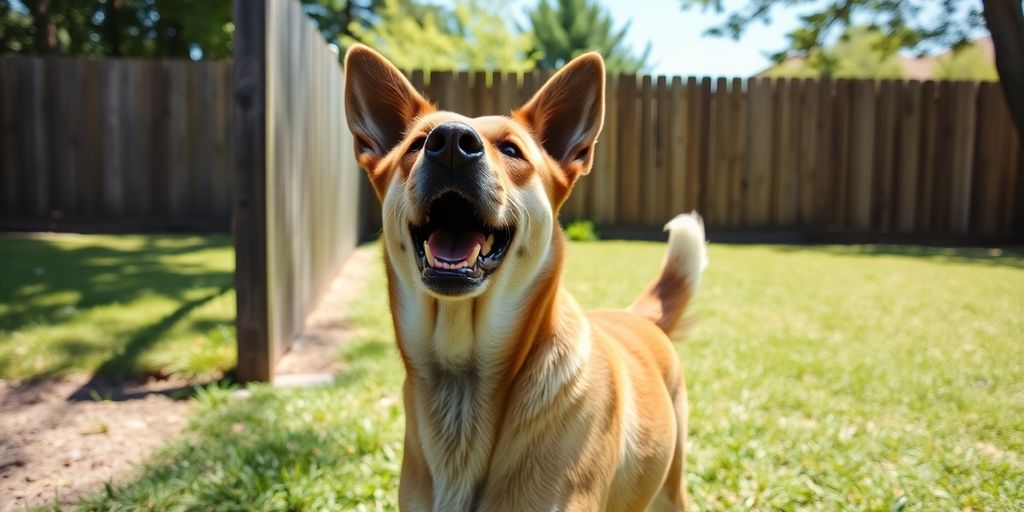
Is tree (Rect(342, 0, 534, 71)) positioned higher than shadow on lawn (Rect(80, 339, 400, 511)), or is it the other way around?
tree (Rect(342, 0, 534, 71))

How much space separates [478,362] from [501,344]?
9cm

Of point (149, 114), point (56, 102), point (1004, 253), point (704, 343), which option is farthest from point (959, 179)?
point (56, 102)

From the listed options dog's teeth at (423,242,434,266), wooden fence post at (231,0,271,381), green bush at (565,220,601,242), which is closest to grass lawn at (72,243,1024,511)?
wooden fence post at (231,0,271,381)

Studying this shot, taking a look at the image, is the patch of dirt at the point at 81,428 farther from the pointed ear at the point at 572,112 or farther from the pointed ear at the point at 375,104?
the pointed ear at the point at 572,112

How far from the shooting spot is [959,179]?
1168 cm

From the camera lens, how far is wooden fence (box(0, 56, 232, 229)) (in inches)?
419

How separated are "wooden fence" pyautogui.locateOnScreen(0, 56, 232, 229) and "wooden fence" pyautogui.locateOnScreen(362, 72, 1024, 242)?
2.93m

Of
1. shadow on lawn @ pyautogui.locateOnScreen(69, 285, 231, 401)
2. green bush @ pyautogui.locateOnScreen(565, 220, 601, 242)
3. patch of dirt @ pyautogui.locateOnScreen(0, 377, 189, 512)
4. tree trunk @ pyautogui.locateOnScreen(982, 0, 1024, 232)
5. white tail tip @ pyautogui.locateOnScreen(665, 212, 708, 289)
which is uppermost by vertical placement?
tree trunk @ pyautogui.locateOnScreen(982, 0, 1024, 232)

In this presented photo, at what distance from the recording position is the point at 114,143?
10.9 meters

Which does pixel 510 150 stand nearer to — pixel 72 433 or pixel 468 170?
pixel 468 170

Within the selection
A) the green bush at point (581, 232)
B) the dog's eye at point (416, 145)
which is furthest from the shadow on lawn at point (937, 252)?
the dog's eye at point (416, 145)

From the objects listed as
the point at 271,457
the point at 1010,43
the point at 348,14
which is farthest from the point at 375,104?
the point at 348,14

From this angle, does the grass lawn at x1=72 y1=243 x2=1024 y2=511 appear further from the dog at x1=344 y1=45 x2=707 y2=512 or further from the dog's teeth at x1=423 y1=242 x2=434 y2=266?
the dog's teeth at x1=423 y1=242 x2=434 y2=266

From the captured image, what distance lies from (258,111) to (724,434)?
10.2 ft
